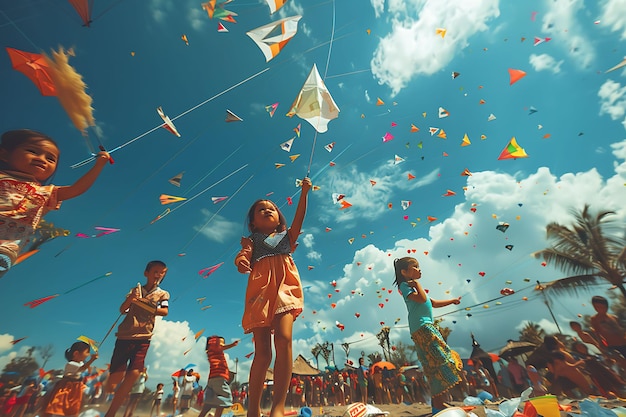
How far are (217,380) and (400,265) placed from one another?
384cm

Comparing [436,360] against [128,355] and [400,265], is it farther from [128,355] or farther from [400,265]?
[128,355]

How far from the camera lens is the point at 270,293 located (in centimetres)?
221

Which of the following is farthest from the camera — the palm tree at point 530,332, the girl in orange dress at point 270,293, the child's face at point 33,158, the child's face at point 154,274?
the palm tree at point 530,332

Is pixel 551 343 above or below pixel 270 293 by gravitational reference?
below

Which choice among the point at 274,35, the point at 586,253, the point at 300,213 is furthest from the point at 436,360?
the point at 586,253

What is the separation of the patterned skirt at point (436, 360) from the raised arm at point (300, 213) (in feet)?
6.80

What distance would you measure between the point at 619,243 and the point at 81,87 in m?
17.5

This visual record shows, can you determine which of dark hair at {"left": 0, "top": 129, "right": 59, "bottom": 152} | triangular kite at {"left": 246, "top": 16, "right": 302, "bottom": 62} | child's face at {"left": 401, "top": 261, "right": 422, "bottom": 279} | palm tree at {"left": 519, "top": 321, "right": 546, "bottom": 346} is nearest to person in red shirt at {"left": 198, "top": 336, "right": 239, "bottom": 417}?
child's face at {"left": 401, "top": 261, "right": 422, "bottom": 279}

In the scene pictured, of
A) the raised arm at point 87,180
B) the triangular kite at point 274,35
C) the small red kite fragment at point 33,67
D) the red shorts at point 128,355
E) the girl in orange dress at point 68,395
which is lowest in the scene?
the girl in orange dress at point 68,395

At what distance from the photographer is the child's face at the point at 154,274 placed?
12.0 ft

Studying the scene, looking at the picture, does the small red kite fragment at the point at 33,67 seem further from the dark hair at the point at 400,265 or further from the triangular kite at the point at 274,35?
the dark hair at the point at 400,265

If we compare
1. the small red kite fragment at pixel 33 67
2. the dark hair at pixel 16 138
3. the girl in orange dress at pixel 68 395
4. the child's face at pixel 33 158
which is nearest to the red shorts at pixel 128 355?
the girl in orange dress at pixel 68 395

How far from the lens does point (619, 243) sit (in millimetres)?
11078

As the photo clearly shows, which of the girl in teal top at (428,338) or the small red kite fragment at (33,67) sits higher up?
the small red kite fragment at (33,67)
